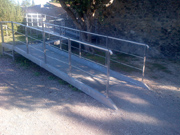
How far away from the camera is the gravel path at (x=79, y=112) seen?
3.53m

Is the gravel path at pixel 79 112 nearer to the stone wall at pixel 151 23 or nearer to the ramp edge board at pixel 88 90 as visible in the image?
the ramp edge board at pixel 88 90

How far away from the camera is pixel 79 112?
13.5 feet

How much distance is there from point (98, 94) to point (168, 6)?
5.70 meters

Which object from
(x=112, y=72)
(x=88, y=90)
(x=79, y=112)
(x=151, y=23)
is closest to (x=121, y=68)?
(x=112, y=72)

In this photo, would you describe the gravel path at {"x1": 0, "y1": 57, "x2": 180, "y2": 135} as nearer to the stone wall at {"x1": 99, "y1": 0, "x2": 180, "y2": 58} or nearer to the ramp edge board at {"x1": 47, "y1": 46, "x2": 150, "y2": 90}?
the ramp edge board at {"x1": 47, "y1": 46, "x2": 150, "y2": 90}

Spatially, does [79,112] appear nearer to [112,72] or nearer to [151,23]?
[112,72]

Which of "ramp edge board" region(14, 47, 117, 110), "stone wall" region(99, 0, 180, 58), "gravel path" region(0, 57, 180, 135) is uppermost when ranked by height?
"stone wall" region(99, 0, 180, 58)

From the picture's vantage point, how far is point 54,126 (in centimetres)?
366

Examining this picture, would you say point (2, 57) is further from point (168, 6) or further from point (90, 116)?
point (168, 6)

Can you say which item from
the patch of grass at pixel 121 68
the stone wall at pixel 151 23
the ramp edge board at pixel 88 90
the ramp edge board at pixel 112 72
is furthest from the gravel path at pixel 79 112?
the stone wall at pixel 151 23

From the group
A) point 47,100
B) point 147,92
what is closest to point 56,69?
point 47,100

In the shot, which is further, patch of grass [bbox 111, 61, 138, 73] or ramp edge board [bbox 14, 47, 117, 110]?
patch of grass [bbox 111, 61, 138, 73]

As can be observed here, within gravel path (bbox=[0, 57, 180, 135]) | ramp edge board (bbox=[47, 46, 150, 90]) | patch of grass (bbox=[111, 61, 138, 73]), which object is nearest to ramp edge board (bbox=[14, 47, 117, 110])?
gravel path (bbox=[0, 57, 180, 135])

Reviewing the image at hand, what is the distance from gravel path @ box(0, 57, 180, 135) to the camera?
353 cm
